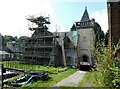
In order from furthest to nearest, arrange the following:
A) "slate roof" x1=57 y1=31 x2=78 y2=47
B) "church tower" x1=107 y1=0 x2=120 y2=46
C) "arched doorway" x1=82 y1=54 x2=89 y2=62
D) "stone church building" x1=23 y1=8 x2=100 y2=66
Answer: "slate roof" x1=57 y1=31 x2=78 y2=47 < "arched doorway" x1=82 y1=54 x2=89 y2=62 < "stone church building" x1=23 y1=8 x2=100 y2=66 < "church tower" x1=107 y1=0 x2=120 y2=46

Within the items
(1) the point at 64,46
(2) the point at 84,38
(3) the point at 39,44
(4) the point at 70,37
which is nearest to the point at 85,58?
(2) the point at 84,38

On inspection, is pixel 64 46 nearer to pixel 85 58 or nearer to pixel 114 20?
pixel 85 58

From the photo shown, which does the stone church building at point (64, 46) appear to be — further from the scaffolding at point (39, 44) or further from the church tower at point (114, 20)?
the church tower at point (114, 20)

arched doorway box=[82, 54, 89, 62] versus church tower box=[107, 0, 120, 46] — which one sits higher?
church tower box=[107, 0, 120, 46]

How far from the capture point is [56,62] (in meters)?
28.9

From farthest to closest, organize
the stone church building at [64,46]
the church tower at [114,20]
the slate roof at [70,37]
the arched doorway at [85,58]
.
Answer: the slate roof at [70,37]
the arched doorway at [85,58]
the stone church building at [64,46]
the church tower at [114,20]

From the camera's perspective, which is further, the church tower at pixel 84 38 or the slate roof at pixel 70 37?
the slate roof at pixel 70 37

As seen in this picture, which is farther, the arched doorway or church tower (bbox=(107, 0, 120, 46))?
the arched doorway

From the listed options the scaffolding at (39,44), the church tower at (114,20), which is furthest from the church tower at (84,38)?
the church tower at (114,20)

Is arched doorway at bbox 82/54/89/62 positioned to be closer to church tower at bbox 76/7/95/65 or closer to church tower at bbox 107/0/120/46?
church tower at bbox 76/7/95/65

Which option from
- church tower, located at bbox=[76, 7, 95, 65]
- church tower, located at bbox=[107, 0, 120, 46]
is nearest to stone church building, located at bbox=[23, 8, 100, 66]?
church tower, located at bbox=[76, 7, 95, 65]

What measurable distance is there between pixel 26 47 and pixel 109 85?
27019 millimetres

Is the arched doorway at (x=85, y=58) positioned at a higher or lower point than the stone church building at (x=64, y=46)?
lower

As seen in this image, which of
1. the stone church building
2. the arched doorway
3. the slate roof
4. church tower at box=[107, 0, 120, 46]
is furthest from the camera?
the slate roof
